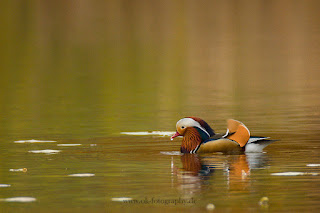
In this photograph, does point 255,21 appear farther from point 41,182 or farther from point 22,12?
point 41,182

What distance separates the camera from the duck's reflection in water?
17.5m

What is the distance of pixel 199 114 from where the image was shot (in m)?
28.9

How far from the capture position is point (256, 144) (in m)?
21.2

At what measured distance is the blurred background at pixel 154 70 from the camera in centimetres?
2838

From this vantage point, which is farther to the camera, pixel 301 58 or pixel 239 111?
pixel 301 58

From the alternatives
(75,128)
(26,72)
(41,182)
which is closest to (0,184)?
(41,182)

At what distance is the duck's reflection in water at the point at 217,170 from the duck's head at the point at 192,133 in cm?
29

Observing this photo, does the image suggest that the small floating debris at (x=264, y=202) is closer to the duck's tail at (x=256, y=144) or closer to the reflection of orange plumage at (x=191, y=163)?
the reflection of orange plumage at (x=191, y=163)

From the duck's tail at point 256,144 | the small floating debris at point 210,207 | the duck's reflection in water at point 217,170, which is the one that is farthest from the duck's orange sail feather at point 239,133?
the small floating debris at point 210,207

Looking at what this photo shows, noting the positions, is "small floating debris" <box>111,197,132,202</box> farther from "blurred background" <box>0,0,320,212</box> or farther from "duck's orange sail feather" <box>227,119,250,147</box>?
"duck's orange sail feather" <box>227,119,250,147</box>

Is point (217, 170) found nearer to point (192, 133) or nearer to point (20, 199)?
point (192, 133)

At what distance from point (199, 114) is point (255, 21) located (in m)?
68.6

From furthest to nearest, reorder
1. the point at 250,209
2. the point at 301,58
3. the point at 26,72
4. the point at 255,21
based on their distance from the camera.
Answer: the point at 255,21 → the point at 301,58 → the point at 26,72 → the point at 250,209

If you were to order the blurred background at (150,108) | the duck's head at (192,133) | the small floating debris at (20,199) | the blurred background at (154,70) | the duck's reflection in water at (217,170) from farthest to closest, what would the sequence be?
the blurred background at (154,70) → the duck's head at (192,133) → the duck's reflection in water at (217,170) → the blurred background at (150,108) → the small floating debris at (20,199)
